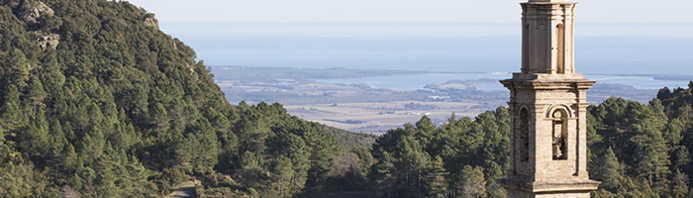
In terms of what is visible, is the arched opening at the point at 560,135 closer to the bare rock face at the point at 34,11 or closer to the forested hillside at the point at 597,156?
the forested hillside at the point at 597,156

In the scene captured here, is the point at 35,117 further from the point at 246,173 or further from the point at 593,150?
the point at 593,150

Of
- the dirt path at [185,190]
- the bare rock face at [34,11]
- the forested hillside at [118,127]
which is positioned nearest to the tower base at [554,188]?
the forested hillside at [118,127]

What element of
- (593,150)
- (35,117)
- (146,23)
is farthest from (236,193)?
(146,23)

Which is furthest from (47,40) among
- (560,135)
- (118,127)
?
(560,135)

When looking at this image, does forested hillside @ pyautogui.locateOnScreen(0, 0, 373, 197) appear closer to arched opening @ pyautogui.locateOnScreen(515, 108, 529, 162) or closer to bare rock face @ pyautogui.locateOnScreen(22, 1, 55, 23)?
bare rock face @ pyautogui.locateOnScreen(22, 1, 55, 23)

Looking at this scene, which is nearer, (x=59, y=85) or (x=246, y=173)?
(x=246, y=173)
